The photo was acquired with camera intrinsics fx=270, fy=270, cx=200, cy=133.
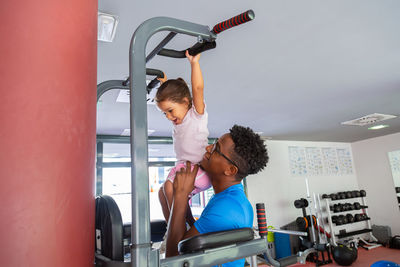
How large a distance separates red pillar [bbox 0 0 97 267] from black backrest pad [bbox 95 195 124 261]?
4cm

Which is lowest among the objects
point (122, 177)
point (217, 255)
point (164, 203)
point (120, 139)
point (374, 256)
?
point (374, 256)

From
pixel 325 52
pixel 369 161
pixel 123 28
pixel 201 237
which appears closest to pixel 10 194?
pixel 201 237

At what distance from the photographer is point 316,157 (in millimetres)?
6164

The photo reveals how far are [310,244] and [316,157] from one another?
2.21 m

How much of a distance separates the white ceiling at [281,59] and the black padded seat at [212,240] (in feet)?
3.88

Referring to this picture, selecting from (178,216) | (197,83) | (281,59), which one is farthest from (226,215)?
(281,59)

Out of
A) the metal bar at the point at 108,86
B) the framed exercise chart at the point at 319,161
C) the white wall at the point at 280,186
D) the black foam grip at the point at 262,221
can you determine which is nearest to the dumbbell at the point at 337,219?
the white wall at the point at 280,186

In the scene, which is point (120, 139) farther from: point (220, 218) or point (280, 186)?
point (220, 218)

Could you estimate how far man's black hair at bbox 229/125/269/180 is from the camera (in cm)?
107

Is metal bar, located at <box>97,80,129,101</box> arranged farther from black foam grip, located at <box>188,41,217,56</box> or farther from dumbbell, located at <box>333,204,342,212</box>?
dumbbell, located at <box>333,204,342,212</box>

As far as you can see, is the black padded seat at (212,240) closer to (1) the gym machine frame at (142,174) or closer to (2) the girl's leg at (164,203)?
(1) the gym machine frame at (142,174)

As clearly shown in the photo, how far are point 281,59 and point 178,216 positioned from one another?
168 centimetres

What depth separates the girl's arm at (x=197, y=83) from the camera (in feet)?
3.05

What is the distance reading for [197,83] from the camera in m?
1.03
